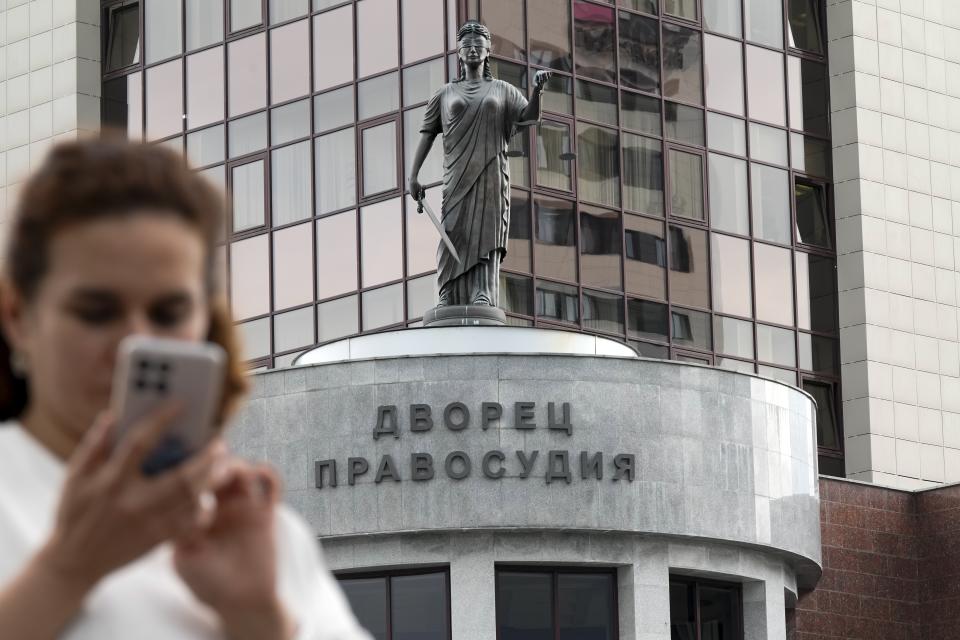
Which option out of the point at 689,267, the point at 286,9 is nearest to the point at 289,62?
the point at 286,9

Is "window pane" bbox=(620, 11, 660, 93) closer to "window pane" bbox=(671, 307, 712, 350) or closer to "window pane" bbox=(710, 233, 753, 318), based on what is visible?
"window pane" bbox=(710, 233, 753, 318)

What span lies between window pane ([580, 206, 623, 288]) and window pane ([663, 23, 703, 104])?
288 centimetres

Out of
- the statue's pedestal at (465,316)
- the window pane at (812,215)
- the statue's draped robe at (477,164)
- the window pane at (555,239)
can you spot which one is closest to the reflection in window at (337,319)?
the window pane at (555,239)

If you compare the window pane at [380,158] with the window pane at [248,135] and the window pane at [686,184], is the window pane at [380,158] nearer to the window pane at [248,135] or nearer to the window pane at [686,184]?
the window pane at [248,135]

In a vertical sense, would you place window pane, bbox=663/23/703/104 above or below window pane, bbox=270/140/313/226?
above

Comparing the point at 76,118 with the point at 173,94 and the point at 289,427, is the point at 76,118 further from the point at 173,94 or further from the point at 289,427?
the point at 289,427

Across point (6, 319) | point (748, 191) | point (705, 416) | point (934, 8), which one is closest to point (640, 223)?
point (748, 191)

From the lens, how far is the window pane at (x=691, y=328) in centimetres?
3984

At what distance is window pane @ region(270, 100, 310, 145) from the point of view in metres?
40.3

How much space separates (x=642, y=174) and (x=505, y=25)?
3738 millimetres

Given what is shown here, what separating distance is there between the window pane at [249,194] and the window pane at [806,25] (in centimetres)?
1045

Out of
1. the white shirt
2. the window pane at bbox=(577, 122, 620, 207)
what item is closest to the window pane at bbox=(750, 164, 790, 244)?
the window pane at bbox=(577, 122, 620, 207)

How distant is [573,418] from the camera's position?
24312mm

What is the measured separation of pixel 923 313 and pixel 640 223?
687 cm
